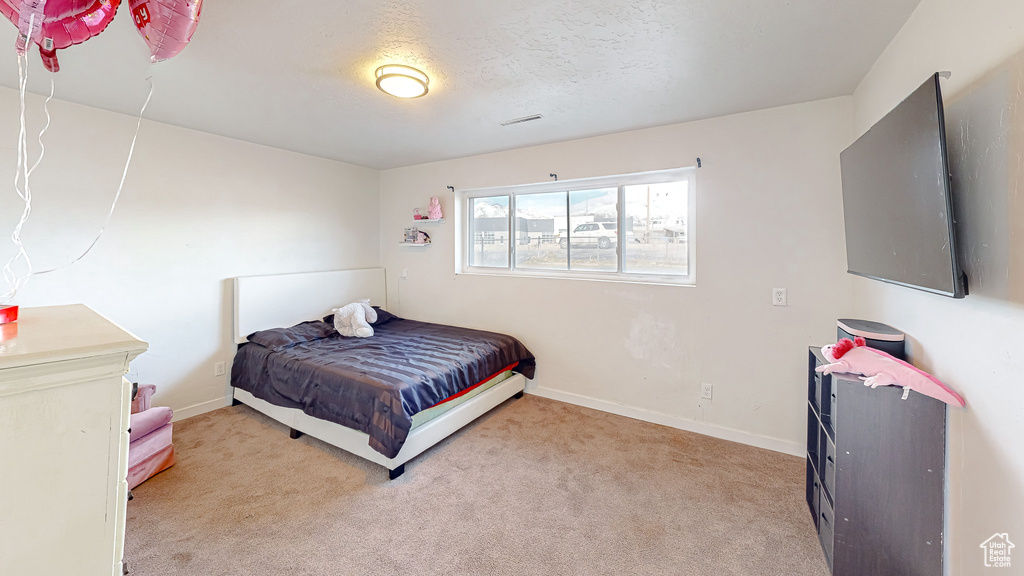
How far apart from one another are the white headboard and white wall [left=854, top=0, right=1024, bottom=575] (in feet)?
14.2

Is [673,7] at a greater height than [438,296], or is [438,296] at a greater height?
[673,7]

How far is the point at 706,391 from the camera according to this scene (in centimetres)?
289

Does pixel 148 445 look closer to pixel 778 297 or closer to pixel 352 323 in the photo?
pixel 352 323

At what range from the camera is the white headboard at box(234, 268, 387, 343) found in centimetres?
338

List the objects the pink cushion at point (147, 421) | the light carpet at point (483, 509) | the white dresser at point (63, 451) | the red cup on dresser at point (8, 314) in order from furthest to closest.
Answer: the pink cushion at point (147, 421), the light carpet at point (483, 509), the red cup on dresser at point (8, 314), the white dresser at point (63, 451)

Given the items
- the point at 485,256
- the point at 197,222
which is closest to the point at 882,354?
the point at 485,256

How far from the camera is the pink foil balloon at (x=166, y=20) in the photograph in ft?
4.07

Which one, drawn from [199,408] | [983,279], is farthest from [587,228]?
[199,408]

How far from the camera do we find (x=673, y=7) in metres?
1.57

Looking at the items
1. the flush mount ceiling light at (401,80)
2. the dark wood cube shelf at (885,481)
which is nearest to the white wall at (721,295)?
the dark wood cube shelf at (885,481)

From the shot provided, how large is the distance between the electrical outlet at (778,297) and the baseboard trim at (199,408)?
4436mm

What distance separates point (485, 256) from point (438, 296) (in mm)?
693

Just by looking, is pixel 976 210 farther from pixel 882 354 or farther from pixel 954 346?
pixel 882 354

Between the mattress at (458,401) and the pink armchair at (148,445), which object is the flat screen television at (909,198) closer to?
the mattress at (458,401)
